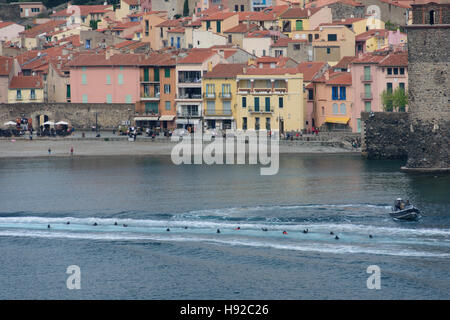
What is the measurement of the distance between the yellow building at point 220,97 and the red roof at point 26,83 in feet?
50.8

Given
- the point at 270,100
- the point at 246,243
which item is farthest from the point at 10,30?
the point at 246,243

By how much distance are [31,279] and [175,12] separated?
86.5 metres

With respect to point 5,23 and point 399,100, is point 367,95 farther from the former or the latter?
point 5,23

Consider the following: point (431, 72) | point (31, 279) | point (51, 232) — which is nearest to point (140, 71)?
point (431, 72)

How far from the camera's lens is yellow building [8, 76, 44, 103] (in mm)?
95000

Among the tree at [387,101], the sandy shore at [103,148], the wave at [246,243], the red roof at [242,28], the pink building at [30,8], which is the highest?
the pink building at [30,8]

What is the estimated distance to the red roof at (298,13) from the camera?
348 feet

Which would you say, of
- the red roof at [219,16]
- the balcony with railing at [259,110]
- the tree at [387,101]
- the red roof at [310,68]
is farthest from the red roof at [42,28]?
the tree at [387,101]

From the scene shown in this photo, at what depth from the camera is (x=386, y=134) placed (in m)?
72.8

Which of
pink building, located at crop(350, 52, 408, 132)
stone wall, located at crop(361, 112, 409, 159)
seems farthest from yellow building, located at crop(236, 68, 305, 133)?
stone wall, located at crop(361, 112, 409, 159)

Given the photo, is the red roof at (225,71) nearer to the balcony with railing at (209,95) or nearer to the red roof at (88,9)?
the balcony with railing at (209,95)

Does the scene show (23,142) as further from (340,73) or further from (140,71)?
(340,73)

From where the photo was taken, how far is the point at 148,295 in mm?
42438

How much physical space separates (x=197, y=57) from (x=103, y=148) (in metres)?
13.1
